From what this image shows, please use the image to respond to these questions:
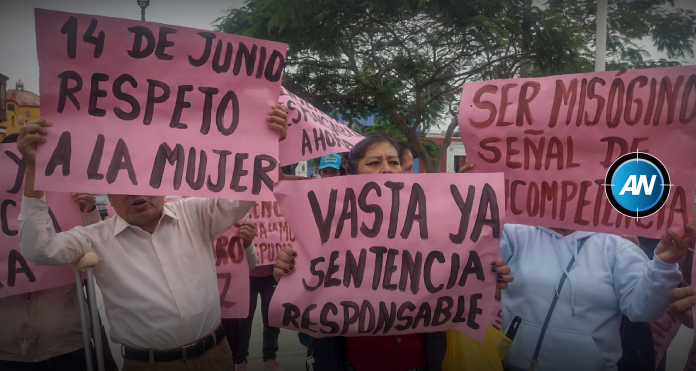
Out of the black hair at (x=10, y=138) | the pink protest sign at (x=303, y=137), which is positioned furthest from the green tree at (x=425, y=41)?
the black hair at (x=10, y=138)

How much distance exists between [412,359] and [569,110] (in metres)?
1.33

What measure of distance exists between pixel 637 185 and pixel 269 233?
2558 millimetres

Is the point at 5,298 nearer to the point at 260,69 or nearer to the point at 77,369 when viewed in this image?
the point at 77,369

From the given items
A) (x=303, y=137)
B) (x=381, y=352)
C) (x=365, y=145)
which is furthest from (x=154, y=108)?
(x=381, y=352)

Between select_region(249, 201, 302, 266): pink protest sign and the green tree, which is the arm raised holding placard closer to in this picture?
select_region(249, 201, 302, 266): pink protest sign

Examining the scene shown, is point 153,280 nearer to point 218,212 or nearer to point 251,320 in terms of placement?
point 218,212

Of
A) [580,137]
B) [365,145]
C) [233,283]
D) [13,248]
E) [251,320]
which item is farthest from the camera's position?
[251,320]

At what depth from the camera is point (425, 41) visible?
257 inches

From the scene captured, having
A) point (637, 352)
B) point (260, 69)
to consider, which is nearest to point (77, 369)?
point (260, 69)

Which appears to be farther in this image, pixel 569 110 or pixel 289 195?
pixel 569 110

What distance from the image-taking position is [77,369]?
2.21m

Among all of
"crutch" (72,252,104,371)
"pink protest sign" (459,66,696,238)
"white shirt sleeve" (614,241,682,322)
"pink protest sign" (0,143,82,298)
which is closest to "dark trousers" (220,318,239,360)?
"crutch" (72,252,104,371)

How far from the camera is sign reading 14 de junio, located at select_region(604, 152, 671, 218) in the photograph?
1714 mm

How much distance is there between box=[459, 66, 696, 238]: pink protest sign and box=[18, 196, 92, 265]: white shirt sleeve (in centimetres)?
185
